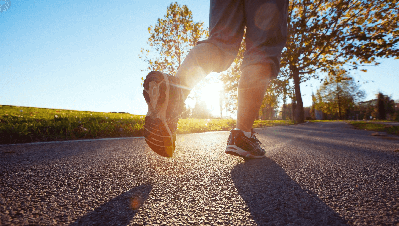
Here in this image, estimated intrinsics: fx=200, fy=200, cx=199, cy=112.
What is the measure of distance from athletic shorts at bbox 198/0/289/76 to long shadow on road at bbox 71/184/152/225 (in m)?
1.20

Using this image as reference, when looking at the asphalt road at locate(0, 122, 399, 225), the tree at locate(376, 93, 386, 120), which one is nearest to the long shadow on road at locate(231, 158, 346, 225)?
the asphalt road at locate(0, 122, 399, 225)

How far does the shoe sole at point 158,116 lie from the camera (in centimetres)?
130

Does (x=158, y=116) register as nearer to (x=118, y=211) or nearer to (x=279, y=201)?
(x=118, y=211)

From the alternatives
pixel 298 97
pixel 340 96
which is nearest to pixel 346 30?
pixel 298 97

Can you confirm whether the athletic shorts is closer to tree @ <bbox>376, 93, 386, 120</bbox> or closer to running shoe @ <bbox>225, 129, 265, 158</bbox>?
running shoe @ <bbox>225, 129, 265, 158</bbox>

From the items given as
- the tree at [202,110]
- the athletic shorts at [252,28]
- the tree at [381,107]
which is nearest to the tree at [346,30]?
the athletic shorts at [252,28]

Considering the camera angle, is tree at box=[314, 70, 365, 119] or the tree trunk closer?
the tree trunk

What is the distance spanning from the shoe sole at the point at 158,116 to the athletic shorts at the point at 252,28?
0.57m

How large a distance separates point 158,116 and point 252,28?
1.12 m

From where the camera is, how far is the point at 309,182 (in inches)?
43.9

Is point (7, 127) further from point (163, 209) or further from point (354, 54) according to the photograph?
point (354, 54)

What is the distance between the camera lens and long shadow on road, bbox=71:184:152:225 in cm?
68

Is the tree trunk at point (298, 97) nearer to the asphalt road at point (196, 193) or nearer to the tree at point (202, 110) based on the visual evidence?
the asphalt road at point (196, 193)

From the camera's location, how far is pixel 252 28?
1.72m
